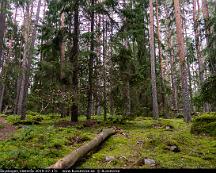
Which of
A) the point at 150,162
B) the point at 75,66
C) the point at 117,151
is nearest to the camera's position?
the point at 150,162

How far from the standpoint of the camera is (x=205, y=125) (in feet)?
47.1

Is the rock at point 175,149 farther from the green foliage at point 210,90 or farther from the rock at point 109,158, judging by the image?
the rock at point 109,158

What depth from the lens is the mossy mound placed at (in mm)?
14016

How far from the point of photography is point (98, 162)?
877cm

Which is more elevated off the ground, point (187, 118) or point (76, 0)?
point (76, 0)

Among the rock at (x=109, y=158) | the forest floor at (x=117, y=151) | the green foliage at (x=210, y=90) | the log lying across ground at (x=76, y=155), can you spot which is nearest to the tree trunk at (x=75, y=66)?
the forest floor at (x=117, y=151)

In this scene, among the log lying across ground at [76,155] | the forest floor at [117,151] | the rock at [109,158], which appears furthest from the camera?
the rock at [109,158]

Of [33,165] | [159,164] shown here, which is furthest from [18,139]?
[159,164]

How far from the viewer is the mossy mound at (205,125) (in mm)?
14016

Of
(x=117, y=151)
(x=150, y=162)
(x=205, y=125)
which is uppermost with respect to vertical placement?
(x=205, y=125)

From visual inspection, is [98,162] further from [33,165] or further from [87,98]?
[87,98]

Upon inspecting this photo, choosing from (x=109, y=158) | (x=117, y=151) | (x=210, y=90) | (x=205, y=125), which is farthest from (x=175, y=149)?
(x=205, y=125)

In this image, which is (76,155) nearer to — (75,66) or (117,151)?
(117,151)

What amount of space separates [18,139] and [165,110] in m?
18.2
